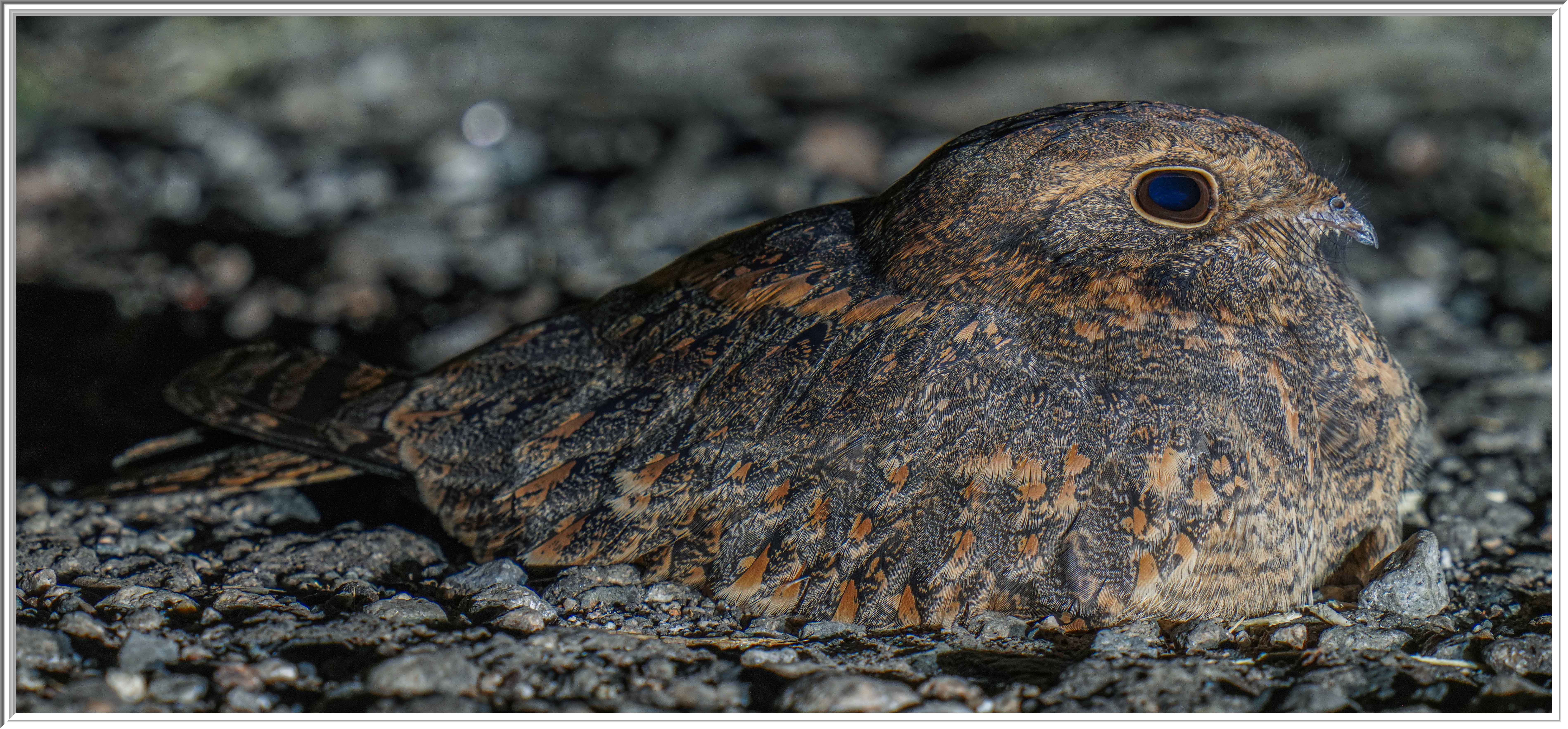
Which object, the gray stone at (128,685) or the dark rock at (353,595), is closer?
the gray stone at (128,685)

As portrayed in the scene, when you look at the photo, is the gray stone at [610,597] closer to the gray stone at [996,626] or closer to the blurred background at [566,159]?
the gray stone at [996,626]

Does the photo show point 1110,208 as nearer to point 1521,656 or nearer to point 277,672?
point 1521,656

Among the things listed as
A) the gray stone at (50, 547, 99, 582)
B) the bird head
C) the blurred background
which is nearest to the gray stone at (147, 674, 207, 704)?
the gray stone at (50, 547, 99, 582)

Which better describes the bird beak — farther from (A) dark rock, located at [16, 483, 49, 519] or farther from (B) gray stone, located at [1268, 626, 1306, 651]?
(A) dark rock, located at [16, 483, 49, 519]

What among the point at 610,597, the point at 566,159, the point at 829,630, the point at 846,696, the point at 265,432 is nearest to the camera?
the point at 846,696

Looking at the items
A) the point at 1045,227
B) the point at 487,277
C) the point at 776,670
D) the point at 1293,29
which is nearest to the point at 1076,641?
the point at 776,670

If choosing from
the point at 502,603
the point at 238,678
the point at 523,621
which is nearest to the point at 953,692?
the point at 523,621

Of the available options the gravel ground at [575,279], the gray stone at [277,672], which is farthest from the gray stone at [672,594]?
the gray stone at [277,672]
